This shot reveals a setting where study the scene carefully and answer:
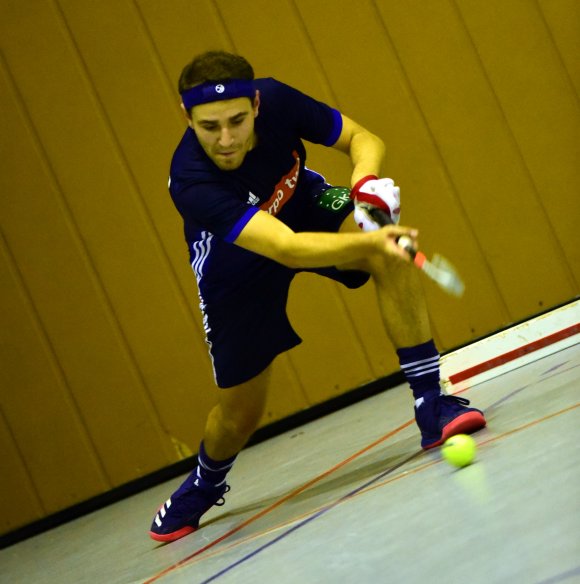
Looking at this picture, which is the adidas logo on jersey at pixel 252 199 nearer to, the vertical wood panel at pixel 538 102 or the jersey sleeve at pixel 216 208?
the jersey sleeve at pixel 216 208

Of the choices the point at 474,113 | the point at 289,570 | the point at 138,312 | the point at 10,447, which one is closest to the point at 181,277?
the point at 138,312

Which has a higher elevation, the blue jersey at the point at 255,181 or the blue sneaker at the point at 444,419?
the blue jersey at the point at 255,181

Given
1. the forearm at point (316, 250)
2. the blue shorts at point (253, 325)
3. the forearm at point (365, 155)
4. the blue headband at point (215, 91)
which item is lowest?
the blue shorts at point (253, 325)

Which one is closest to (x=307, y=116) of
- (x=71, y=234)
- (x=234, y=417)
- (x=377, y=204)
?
(x=377, y=204)

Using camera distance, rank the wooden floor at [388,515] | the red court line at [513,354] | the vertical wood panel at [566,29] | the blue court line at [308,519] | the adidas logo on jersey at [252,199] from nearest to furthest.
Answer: the wooden floor at [388,515] < the blue court line at [308,519] < the adidas logo on jersey at [252,199] < the red court line at [513,354] < the vertical wood panel at [566,29]

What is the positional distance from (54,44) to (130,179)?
2.33 feet

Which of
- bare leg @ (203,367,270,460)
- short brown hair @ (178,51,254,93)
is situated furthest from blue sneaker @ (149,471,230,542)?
short brown hair @ (178,51,254,93)

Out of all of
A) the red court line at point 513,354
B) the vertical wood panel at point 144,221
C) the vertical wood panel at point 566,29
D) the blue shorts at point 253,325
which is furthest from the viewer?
the vertical wood panel at point 144,221

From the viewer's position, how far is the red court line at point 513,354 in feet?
13.0

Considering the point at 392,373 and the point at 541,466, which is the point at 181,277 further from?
the point at 541,466

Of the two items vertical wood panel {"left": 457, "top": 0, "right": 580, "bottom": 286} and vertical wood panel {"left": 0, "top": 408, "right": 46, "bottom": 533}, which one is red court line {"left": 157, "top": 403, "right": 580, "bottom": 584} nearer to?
vertical wood panel {"left": 457, "top": 0, "right": 580, "bottom": 286}

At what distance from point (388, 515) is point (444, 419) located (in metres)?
0.60

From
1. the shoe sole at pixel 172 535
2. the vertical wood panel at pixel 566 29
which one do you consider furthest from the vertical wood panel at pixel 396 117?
the shoe sole at pixel 172 535

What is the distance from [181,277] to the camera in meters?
5.06
